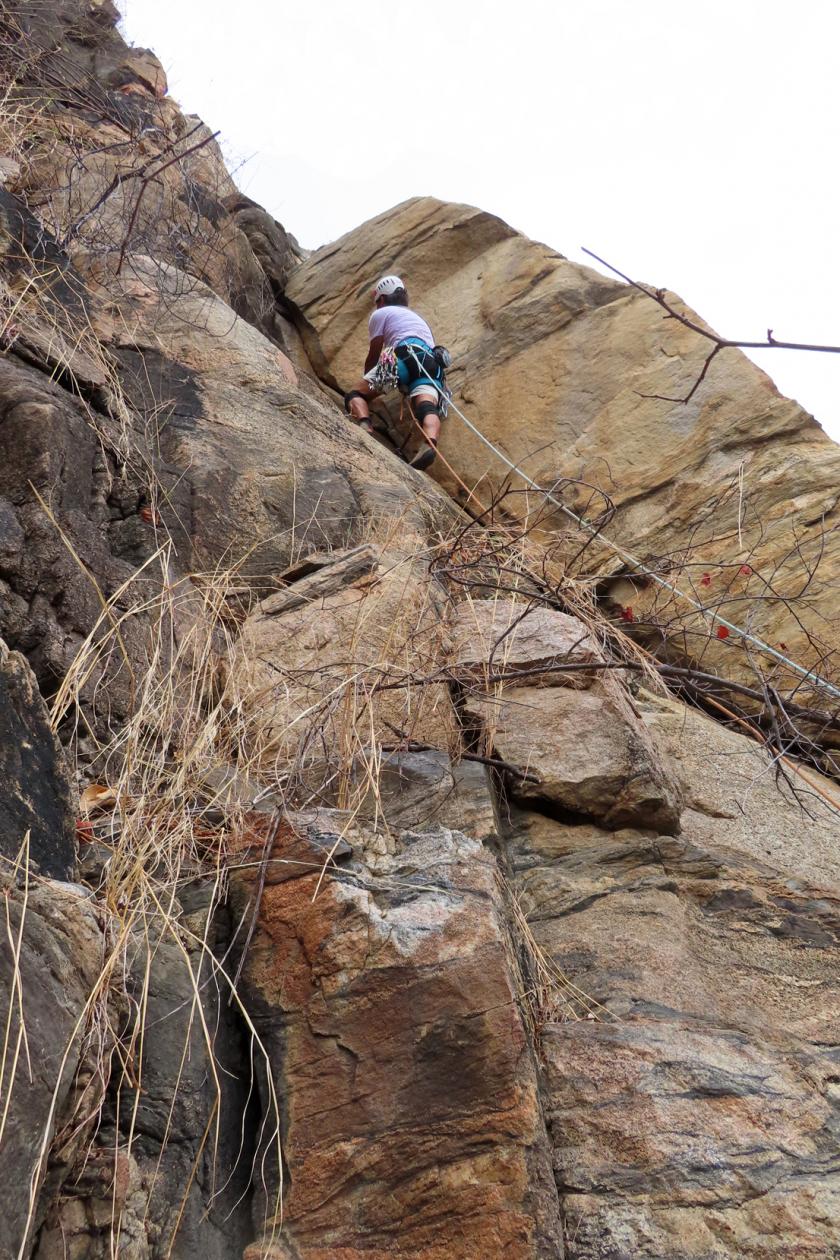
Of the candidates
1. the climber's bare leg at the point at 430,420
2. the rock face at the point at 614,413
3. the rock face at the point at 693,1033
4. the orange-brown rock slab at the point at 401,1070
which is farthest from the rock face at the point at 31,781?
the climber's bare leg at the point at 430,420

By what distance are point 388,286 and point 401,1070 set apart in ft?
16.9

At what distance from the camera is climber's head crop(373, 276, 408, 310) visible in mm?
5879

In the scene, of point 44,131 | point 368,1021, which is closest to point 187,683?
point 368,1021

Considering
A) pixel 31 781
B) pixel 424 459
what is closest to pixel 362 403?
pixel 424 459

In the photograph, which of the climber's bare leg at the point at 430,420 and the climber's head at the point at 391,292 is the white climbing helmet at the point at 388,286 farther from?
the climber's bare leg at the point at 430,420

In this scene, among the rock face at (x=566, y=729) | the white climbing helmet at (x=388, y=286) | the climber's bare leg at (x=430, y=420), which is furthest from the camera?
the white climbing helmet at (x=388, y=286)

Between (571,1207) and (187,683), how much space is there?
140cm

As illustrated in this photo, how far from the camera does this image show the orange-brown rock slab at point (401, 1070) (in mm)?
1431

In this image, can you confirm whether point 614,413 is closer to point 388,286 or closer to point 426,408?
A: point 426,408

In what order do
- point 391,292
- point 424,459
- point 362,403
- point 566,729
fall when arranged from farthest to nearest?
point 391,292
point 362,403
point 424,459
point 566,729

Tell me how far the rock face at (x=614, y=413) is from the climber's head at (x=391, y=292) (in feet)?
0.93

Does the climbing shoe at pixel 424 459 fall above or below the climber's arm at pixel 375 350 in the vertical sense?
below

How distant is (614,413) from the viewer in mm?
5035

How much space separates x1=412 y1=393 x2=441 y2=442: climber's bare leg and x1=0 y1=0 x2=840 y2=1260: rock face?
42.9 inches
